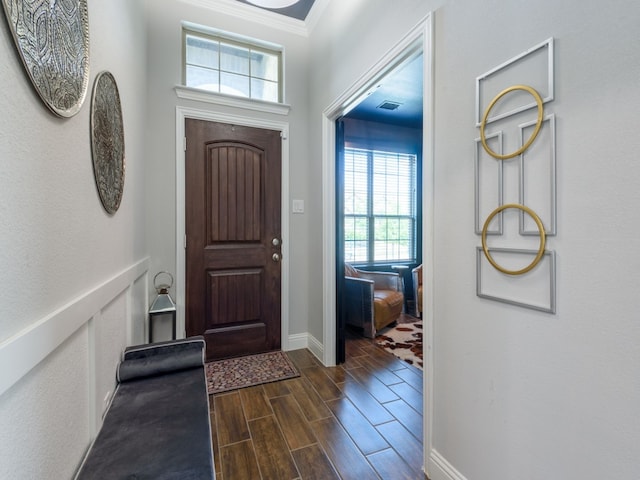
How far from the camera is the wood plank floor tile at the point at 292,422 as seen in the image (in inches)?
66.1

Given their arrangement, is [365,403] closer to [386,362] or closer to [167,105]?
[386,362]

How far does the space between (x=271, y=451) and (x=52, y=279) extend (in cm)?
136

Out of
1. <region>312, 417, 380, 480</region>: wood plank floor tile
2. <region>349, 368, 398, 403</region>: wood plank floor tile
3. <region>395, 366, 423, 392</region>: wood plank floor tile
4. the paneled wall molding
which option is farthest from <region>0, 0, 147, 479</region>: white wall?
<region>395, 366, 423, 392</region>: wood plank floor tile

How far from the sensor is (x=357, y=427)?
5.92 feet

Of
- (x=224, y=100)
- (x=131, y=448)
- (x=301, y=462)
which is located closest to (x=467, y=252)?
(x=301, y=462)

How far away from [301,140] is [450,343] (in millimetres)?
2374

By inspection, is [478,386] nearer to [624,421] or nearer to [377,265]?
[624,421]

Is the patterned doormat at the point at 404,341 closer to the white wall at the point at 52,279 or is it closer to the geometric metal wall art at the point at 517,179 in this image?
the geometric metal wall art at the point at 517,179

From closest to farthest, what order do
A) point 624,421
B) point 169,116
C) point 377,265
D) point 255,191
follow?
point 624,421 < point 169,116 < point 255,191 < point 377,265

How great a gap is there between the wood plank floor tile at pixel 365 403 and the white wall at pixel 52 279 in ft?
4.82

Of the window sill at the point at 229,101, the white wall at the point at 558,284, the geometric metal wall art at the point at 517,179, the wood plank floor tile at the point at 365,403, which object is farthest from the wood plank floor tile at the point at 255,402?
the window sill at the point at 229,101

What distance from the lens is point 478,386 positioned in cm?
121

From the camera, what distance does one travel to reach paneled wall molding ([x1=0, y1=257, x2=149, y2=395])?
61 centimetres

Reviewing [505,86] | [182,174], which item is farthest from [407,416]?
[182,174]
